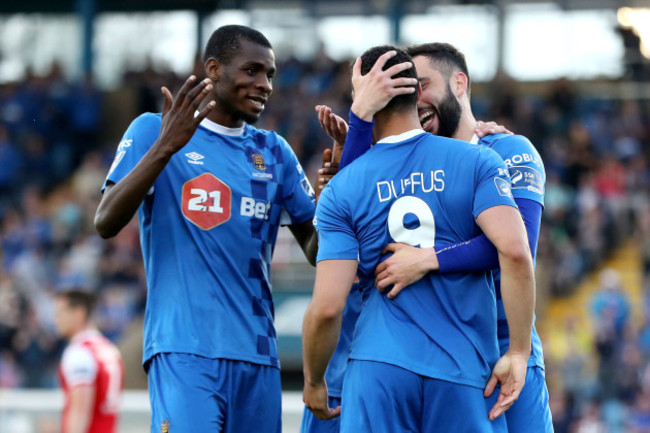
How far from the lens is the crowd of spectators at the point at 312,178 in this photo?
474 inches

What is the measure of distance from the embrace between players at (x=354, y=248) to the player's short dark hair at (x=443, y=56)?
1 cm

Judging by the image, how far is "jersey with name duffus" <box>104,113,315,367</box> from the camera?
15.1 ft

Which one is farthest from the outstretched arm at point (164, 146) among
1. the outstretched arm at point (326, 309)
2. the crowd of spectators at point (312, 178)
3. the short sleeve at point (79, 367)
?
the crowd of spectators at point (312, 178)

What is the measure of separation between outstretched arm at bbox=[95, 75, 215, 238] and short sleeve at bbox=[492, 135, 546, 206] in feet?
4.18

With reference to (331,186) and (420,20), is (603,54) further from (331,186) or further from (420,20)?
(331,186)

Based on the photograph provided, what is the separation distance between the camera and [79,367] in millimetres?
7043

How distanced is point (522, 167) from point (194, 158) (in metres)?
1.49

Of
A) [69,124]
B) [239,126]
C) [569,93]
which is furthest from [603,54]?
[239,126]

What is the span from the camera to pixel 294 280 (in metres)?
15.4

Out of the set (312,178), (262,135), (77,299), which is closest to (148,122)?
(262,135)

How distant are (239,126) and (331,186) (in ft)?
3.47

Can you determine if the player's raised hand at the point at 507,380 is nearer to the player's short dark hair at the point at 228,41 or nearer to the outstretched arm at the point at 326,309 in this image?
the outstretched arm at the point at 326,309

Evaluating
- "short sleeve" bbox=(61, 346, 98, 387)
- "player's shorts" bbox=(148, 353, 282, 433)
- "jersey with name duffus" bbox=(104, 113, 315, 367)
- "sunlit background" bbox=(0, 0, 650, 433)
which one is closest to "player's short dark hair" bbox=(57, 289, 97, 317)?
"short sleeve" bbox=(61, 346, 98, 387)

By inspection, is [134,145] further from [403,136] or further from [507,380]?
[507,380]
